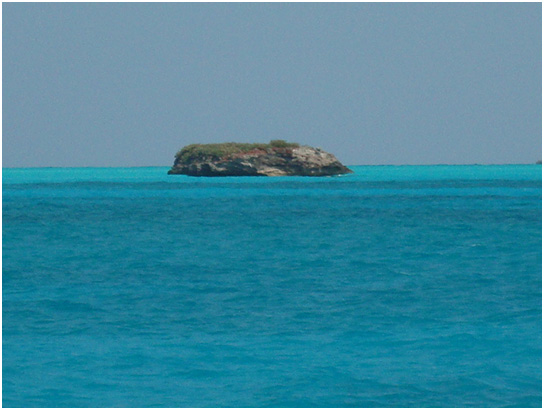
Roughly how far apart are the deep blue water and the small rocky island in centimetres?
8831

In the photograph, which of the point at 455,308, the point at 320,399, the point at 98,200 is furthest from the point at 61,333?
the point at 98,200

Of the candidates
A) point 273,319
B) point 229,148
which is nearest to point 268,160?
point 229,148

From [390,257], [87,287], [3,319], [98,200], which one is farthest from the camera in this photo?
[98,200]

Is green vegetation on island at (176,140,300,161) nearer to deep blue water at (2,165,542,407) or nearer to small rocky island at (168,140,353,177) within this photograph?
small rocky island at (168,140,353,177)

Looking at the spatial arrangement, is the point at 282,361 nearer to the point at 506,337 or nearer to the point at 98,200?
the point at 506,337

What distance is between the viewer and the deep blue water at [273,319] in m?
13.5

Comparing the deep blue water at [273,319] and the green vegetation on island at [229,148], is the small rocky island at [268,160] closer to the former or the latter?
the green vegetation on island at [229,148]

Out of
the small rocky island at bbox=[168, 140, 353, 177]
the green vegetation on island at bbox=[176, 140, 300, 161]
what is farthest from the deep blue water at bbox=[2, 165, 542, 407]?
the green vegetation on island at bbox=[176, 140, 300, 161]

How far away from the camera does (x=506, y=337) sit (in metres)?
16.6

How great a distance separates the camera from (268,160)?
4980 inches

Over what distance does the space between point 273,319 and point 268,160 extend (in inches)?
4281

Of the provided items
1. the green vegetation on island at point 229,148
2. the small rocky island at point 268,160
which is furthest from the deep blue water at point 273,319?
the green vegetation on island at point 229,148

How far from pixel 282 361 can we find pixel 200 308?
16.5 feet

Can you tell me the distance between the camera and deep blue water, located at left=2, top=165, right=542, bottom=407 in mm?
13523
